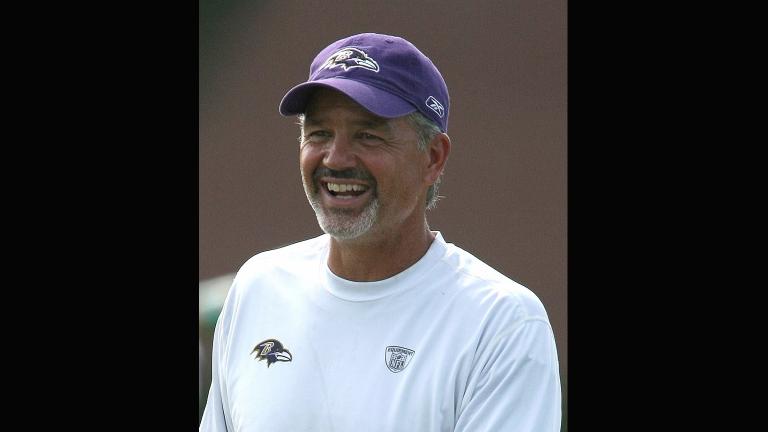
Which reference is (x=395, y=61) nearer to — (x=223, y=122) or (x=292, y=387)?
(x=292, y=387)

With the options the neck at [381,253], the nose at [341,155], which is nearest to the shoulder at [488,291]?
the neck at [381,253]

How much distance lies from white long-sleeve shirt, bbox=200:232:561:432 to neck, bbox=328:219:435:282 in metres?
0.04

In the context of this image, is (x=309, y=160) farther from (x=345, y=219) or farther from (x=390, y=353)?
(x=390, y=353)

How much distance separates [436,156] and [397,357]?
70cm

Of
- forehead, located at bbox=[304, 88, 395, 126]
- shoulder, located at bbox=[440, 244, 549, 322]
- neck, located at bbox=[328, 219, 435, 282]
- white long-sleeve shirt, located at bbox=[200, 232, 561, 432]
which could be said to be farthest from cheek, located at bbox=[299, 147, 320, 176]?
shoulder, located at bbox=[440, 244, 549, 322]

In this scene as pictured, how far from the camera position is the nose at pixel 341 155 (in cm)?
268

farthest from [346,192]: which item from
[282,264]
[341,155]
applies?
[282,264]

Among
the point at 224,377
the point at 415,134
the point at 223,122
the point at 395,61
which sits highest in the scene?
the point at 395,61

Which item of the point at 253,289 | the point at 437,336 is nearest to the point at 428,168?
the point at 437,336

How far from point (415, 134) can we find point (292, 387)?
2.96 ft

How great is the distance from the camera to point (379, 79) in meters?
2.74

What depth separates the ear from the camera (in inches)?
113

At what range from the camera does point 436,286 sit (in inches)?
108

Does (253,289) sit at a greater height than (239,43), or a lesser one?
lesser
